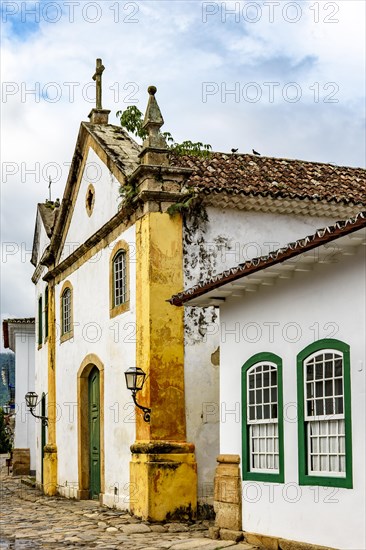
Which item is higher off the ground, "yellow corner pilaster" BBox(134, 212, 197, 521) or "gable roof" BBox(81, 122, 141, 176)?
"gable roof" BBox(81, 122, 141, 176)

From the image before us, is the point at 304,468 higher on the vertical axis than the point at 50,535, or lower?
higher

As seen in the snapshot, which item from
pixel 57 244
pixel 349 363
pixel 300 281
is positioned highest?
pixel 57 244

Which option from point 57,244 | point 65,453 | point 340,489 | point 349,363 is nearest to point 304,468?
point 340,489

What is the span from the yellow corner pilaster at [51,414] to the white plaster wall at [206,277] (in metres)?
7.29

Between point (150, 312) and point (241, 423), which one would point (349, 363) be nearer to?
point (241, 423)

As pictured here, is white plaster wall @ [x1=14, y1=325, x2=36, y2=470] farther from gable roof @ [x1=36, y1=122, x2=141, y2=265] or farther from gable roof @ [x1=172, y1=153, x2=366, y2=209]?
gable roof @ [x1=172, y1=153, x2=366, y2=209]

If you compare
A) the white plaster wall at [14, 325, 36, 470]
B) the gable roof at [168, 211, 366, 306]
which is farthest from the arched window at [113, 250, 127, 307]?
the white plaster wall at [14, 325, 36, 470]

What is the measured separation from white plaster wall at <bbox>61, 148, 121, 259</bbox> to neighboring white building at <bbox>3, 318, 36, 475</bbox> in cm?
954

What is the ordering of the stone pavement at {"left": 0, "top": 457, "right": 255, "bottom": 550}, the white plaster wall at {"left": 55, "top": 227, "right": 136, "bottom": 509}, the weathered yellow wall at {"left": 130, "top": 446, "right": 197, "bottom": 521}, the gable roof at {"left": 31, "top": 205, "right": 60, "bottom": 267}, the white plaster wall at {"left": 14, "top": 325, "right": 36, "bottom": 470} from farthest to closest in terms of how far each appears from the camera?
the white plaster wall at {"left": 14, "top": 325, "right": 36, "bottom": 470} → the gable roof at {"left": 31, "top": 205, "right": 60, "bottom": 267} → the white plaster wall at {"left": 55, "top": 227, "right": 136, "bottom": 509} → the weathered yellow wall at {"left": 130, "top": 446, "right": 197, "bottom": 521} → the stone pavement at {"left": 0, "top": 457, "right": 255, "bottom": 550}

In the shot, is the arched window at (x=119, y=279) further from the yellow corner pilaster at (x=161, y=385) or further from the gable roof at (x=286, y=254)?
the gable roof at (x=286, y=254)

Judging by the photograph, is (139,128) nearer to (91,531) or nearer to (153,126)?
(153,126)

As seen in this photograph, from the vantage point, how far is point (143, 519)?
1377 cm

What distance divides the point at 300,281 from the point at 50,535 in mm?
5399

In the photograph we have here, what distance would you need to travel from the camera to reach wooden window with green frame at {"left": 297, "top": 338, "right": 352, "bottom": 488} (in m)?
9.49
